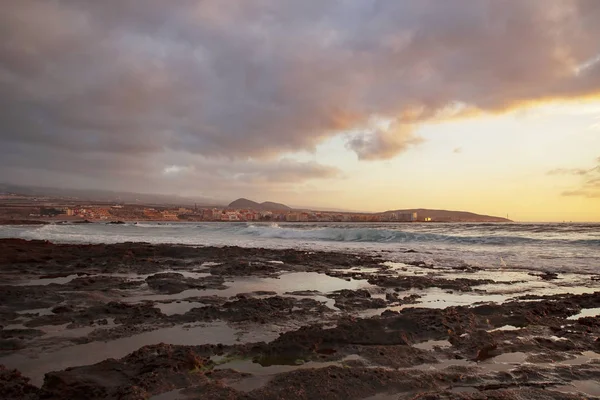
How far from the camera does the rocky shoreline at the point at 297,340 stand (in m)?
3.65

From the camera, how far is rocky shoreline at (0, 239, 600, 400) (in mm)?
3648

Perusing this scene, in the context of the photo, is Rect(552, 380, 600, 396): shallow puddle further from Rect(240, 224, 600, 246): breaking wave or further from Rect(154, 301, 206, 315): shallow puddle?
Rect(240, 224, 600, 246): breaking wave

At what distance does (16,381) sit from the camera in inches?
142

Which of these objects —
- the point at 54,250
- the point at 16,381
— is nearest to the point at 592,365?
the point at 16,381

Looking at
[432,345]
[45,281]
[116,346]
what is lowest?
[45,281]

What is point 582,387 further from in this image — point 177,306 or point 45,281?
point 45,281

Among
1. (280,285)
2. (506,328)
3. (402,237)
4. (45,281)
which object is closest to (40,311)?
(45,281)

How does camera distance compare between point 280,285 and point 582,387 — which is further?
point 280,285

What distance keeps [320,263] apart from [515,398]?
11929 mm

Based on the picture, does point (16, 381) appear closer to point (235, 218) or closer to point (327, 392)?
point (327, 392)

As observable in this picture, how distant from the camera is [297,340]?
4.88 metres

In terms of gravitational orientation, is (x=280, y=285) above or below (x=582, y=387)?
below

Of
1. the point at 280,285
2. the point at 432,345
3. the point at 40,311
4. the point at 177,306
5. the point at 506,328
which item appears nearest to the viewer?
the point at 432,345

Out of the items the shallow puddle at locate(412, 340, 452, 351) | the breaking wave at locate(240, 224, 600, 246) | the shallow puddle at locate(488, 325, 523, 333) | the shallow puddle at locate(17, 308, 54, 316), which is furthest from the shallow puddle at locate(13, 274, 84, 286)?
the breaking wave at locate(240, 224, 600, 246)
